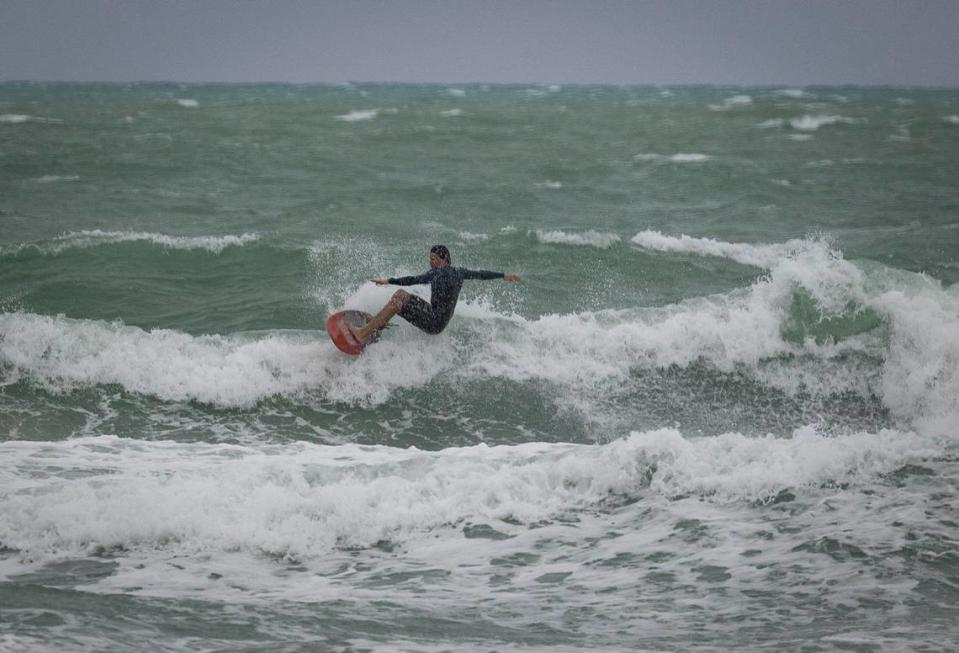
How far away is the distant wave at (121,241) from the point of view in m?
17.1

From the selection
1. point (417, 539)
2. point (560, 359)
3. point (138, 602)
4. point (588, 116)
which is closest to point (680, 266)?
point (560, 359)

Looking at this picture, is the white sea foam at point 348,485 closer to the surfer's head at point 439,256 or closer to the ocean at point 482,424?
the ocean at point 482,424

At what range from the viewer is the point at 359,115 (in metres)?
54.4

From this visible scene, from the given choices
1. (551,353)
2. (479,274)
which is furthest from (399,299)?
(551,353)

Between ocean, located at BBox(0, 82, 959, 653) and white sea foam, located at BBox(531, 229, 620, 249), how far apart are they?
180mm

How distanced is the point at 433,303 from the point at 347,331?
3.68ft

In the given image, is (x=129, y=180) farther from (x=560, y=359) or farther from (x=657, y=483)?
(x=657, y=483)

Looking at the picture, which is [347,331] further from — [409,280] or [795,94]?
[795,94]

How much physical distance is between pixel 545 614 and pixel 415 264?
1103 cm

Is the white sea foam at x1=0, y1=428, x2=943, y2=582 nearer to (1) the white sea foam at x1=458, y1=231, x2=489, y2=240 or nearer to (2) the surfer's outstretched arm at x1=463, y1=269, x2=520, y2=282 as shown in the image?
(2) the surfer's outstretched arm at x1=463, y1=269, x2=520, y2=282

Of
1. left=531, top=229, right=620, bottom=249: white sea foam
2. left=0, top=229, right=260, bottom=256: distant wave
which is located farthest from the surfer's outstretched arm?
left=0, top=229, right=260, bottom=256: distant wave

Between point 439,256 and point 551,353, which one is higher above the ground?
point 439,256

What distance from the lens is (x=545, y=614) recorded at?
6645 millimetres

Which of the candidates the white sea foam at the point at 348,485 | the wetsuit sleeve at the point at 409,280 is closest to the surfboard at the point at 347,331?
the wetsuit sleeve at the point at 409,280
